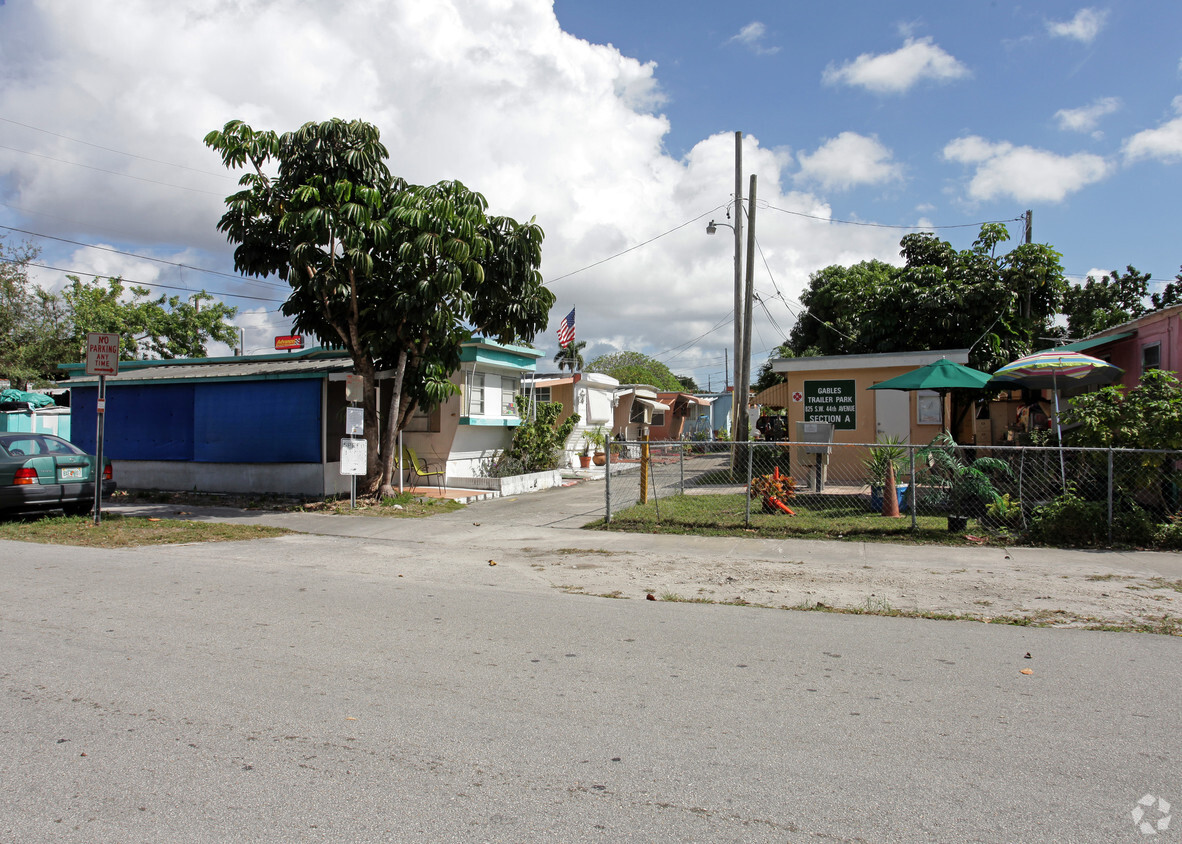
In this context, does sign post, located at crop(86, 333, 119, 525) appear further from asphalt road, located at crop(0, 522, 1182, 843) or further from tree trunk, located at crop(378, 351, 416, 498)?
asphalt road, located at crop(0, 522, 1182, 843)

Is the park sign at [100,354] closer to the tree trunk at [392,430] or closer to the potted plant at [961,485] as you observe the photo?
the tree trunk at [392,430]

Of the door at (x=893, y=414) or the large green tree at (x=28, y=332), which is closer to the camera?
the door at (x=893, y=414)

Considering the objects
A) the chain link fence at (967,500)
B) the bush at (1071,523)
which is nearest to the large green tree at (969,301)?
the chain link fence at (967,500)

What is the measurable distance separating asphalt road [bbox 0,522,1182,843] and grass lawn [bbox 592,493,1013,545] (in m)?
4.40

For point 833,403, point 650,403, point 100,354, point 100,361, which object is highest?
point 650,403

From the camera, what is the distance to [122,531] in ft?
38.7

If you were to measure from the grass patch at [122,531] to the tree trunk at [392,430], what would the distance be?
3.16 metres

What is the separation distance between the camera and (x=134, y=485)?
18.4 metres

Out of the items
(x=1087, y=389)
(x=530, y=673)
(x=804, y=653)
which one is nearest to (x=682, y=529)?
(x=804, y=653)

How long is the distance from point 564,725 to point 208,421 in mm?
15886

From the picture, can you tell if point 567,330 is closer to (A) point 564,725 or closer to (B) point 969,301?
(B) point 969,301

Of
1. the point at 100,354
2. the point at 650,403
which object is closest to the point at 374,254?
the point at 100,354

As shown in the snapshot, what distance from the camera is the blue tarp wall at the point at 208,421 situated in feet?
54.3

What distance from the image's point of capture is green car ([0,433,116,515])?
1222 cm
